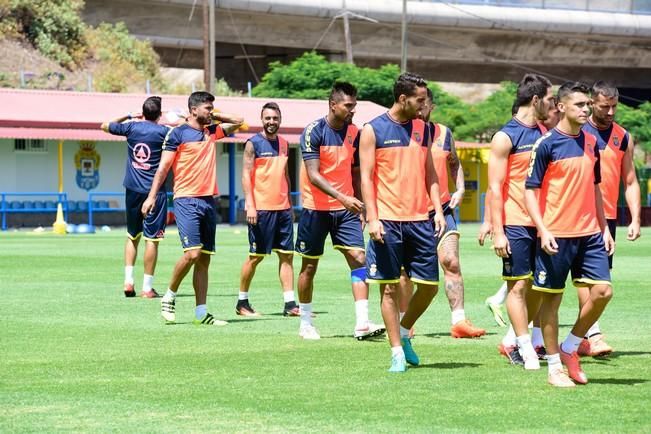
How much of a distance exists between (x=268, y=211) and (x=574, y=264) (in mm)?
5992

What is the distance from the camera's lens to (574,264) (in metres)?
10.2

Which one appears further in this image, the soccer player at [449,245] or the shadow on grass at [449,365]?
the soccer player at [449,245]

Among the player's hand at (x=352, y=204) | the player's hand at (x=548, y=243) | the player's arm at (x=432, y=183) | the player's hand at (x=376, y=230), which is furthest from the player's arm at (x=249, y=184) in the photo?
the player's hand at (x=548, y=243)

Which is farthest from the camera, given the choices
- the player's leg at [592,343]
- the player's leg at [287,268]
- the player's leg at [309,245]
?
the player's leg at [287,268]

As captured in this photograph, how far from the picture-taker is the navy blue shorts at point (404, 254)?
10830 mm

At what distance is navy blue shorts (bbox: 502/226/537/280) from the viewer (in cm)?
1097

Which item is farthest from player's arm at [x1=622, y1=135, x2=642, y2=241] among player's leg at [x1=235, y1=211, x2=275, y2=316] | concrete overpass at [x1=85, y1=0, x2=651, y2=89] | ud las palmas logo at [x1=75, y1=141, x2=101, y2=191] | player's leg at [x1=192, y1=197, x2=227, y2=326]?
concrete overpass at [x1=85, y1=0, x2=651, y2=89]

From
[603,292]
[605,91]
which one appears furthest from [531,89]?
[603,292]

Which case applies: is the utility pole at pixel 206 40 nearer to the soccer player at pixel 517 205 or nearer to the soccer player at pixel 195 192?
the soccer player at pixel 195 192

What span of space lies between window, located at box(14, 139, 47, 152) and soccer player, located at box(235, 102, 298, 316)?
3187cm

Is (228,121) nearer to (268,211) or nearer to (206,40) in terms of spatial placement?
(268,211)

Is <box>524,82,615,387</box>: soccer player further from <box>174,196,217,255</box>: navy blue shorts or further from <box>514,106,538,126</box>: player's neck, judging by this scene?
<box>174,196,217,255</box>: navy blue shorts

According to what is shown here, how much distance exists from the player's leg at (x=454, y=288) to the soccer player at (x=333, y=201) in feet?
2.34

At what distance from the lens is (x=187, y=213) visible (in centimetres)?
1482
